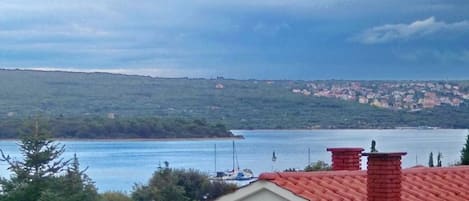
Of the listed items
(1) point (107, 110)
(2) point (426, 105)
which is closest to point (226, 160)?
(1) point (107, 110)

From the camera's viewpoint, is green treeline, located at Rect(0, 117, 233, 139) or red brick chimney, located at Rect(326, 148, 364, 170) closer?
red brick chimney, located at Rect(326, 148, 364, 170)

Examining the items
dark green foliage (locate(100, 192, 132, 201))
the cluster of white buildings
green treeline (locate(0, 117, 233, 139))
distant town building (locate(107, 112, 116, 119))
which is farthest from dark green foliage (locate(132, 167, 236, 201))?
the cluster of white buildings

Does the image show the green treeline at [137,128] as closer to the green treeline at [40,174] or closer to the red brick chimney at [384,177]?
the green treeline at [40,174]

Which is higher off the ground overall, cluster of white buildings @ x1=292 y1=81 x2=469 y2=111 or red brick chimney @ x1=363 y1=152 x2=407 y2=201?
cluster of white buildings @ x1=292 y1=81 x2=469 y2=111

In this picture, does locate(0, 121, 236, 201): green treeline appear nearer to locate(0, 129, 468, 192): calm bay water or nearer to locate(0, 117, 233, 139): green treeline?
locate(0, 129, 468, 192): calm bay water

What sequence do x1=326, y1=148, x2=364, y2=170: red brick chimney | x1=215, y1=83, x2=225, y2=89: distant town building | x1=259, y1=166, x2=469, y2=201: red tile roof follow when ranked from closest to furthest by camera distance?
1. x1=259, y1=166, x2=469, y2=201: red tile roof
2. x1=326, y1=148, x2=364, y2=170: red brick chimney
3. x1=215, y1=83, x2=225, y2=89: distant town building

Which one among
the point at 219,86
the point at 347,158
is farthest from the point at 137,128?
the point at 347,158
